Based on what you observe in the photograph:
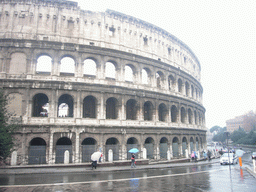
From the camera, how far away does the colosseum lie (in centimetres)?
2003

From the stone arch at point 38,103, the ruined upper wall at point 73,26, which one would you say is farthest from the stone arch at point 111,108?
the stone arch at point 38,103

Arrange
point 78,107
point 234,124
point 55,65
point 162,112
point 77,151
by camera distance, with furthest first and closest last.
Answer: point 234,124 → point 162,112 → point 55,65 → point 78,107 → point 77,151

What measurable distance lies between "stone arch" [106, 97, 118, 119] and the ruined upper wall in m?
6.14

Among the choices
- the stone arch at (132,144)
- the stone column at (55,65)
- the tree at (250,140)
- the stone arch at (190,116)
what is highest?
the stone column at (55,65)

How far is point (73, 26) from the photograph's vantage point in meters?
22.8

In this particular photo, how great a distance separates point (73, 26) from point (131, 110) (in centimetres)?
1170

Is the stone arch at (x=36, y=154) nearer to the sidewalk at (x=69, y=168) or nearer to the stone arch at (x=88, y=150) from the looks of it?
the sidewalk at (x=69, y=168)

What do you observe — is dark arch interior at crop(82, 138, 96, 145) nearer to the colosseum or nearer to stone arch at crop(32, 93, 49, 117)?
the colosseum

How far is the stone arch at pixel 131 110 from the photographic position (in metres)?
25.4

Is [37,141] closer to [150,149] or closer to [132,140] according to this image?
[132,140]

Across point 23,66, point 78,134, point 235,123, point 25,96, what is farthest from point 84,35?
point 235,123

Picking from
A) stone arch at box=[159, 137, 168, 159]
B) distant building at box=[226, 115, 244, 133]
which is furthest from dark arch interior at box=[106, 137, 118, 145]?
distant building at box=[226, 115, 244, 133]

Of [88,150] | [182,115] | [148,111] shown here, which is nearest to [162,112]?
[148,111]

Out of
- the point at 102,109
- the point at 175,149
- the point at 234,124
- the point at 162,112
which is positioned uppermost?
the point at 234,124
